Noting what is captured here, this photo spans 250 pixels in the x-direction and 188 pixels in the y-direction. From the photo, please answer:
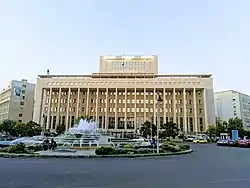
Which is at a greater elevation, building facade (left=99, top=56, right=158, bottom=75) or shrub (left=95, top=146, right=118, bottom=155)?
building facade (left=99, top=56, right=158, bottom=75)

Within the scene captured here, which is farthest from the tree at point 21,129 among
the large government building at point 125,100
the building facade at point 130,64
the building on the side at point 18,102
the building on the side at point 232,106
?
the building on the side at point 232,106

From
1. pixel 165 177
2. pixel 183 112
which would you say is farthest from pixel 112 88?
pixel 165 177

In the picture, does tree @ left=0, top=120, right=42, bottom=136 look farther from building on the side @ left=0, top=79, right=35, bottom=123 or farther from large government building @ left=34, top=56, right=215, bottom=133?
building on the side @ left=0, top=79, right=35, bottom=123

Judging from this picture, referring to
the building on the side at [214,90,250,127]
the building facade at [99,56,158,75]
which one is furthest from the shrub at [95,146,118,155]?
the building on the side at [214,90,250,127]

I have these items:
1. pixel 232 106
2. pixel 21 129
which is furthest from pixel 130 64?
pixel 232 106

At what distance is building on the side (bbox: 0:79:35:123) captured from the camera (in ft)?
336

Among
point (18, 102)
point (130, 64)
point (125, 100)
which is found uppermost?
point (130, 64)

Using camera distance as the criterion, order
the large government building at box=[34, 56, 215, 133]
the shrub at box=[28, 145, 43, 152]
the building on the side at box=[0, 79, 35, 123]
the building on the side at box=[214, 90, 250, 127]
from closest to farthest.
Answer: the shrub at box=[28, 145, 43, 152], the large government building at box=[34, 56, 215, 133], the building on the side at box=[0, 79, 35, 123], the building on the side at box=[214, 90, 250, 127]

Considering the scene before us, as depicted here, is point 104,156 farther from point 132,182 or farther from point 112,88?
point 112,88

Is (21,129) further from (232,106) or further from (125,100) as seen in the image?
(232,106)

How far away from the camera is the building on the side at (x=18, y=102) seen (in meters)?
102

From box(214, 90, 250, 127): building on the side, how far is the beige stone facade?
30485 mm

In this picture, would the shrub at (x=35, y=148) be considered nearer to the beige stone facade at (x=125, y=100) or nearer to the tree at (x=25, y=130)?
the tree at (x=25, y=130)

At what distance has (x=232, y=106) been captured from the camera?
4483 inches
